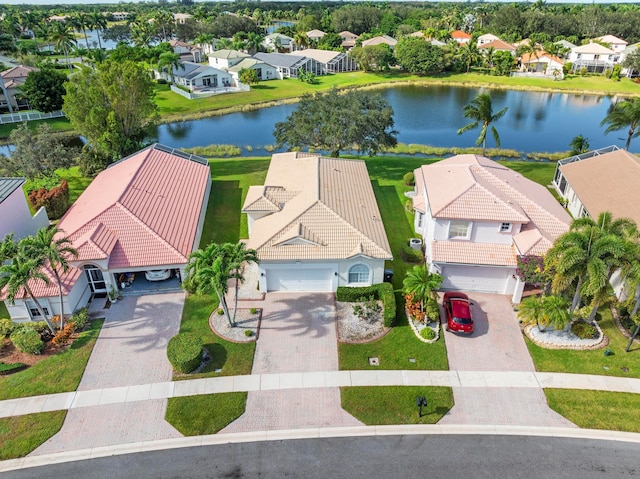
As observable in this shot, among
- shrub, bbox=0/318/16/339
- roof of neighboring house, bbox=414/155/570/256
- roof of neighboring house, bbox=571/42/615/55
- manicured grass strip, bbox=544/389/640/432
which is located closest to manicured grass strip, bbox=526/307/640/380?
manicured grass strip, bbox=544/389/640/432

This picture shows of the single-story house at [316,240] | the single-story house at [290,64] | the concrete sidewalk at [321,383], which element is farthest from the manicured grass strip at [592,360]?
the single-story house at [290,64]

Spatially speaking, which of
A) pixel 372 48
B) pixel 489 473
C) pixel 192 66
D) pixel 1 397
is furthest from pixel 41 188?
pixel 372 48

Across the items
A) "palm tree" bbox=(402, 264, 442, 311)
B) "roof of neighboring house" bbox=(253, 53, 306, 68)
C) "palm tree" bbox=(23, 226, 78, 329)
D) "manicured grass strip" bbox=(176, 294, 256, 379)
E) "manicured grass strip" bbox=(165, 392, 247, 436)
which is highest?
"roof of neighboring house" bbox=(253, 53, 306, 68)

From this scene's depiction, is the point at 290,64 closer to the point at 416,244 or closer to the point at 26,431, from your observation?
the point at 416,244

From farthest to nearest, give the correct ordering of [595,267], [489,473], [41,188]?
1. [41,188]
2. [595,267]
3. [489,473]

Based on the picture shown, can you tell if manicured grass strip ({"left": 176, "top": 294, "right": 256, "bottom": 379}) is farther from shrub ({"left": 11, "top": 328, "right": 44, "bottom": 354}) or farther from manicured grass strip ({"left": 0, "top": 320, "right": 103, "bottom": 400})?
shrub ({"left": 11, "top": 328, "right": 44, "bottom": 354})

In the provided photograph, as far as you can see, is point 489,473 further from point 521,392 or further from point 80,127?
point 80,127
